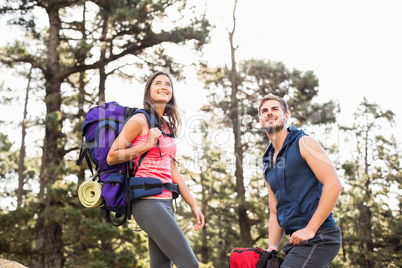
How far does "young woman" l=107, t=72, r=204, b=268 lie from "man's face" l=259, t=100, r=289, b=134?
0.71 metres

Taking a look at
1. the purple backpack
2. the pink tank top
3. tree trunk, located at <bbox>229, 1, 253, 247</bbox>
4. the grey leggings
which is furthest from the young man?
tree trunk, located at <bbox>229, 1, 253, 247</bbox>

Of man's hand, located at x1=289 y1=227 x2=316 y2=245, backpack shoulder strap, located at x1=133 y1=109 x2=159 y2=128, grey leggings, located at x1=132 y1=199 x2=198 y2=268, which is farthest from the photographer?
backpack shoulder strap, located at x1=133 y1=109 x2=159 y2=128

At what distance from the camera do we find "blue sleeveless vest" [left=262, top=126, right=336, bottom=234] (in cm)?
230

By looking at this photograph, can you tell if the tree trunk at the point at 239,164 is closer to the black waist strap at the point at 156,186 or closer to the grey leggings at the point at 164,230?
the black waist strap at the point at 156,186

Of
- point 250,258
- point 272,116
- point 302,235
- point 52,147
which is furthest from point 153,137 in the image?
point 52,147

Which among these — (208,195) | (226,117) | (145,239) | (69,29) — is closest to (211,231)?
(208,195)

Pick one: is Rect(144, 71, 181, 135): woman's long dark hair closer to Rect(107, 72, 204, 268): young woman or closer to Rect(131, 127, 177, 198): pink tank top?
Rect(107, 72, 204, 268): young woman

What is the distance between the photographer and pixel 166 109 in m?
2.99

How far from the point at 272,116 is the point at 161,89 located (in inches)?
34.6

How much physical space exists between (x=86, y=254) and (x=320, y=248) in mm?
9745

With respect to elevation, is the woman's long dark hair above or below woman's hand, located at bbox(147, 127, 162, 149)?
above

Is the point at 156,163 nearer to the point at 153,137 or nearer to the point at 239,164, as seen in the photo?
the point at 153,137

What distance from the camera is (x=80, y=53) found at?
10.1 meters

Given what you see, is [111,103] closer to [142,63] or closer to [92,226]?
[92,226]
